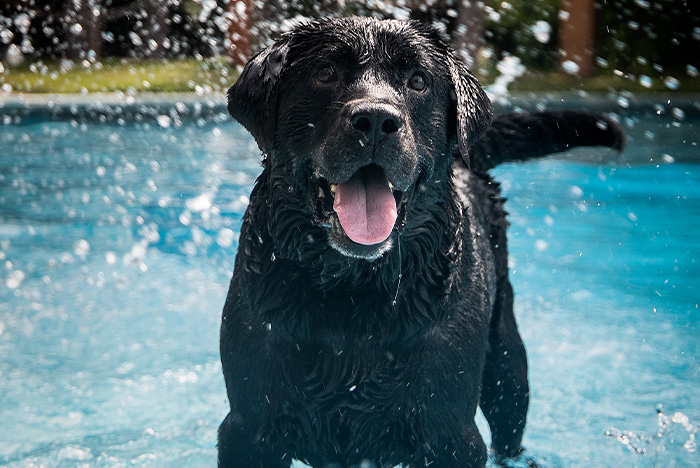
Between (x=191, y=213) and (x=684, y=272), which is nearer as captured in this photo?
(x=684, y=272)

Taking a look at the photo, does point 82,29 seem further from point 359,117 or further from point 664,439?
point 359,117

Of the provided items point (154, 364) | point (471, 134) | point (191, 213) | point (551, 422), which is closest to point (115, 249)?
point (191, 213)

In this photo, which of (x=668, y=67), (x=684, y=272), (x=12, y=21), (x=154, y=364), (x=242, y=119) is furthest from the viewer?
(x=12, y=21)

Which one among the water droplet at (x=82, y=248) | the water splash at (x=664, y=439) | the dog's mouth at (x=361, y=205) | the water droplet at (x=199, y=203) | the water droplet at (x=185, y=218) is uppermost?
the dog's mouth at (x=361, y=205)

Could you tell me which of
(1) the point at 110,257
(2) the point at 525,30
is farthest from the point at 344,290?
(2) the point at 525,30

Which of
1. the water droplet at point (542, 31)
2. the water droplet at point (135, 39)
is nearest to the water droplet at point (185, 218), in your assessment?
the water droplet at point (542, 31)

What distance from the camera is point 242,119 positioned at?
2.69 m

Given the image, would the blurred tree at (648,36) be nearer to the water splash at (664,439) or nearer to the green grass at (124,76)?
the green grass at (124,76)

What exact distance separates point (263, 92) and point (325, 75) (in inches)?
8.6

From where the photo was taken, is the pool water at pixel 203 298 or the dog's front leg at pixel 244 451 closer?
the dog's front leg at pixel 244 451

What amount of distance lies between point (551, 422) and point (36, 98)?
9.44m

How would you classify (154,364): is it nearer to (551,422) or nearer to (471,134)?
(551,422)

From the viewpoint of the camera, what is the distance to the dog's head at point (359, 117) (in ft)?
7.65

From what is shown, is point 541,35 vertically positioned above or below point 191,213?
below
